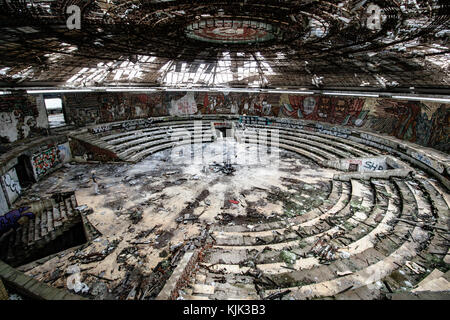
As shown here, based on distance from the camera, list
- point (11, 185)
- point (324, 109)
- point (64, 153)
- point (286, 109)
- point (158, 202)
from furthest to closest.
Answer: point (286, 109) < point (324, 109) < point (64, 153) < point (158, 202) < point (11, 185)

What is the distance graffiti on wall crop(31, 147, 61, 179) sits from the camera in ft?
50.6

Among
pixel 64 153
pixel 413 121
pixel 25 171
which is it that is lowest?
pixel 25 171

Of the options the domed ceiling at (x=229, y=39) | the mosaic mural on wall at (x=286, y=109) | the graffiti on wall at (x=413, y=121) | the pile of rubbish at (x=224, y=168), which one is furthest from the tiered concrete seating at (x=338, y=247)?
the domed ceiling at (x=229, y=39)

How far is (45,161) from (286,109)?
27102 millimetres

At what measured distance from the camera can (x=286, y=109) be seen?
96.6 feet

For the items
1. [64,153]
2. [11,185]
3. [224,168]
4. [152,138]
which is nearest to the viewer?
[11,185]

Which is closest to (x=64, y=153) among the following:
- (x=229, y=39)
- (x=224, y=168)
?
(x=224, y=168)

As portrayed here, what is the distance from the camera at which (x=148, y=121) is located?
90.2ft

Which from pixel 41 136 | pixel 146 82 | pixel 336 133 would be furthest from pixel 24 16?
pixel 336 133

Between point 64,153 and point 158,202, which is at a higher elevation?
point 64,153

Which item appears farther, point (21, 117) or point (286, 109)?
point (286, 109)

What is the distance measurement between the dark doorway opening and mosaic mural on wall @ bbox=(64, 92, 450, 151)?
7457 mm

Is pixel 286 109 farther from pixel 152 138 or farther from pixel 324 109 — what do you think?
pixel 152 138

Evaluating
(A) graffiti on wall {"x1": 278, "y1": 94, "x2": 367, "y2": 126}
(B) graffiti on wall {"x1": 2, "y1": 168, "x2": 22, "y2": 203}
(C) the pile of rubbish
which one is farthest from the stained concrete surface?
(A) graffiti on wall {"x1": 278, "y1": 94, "x2": 367, "y2": 126}
